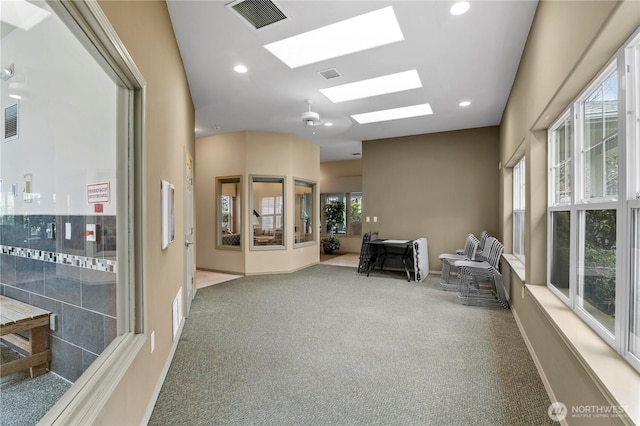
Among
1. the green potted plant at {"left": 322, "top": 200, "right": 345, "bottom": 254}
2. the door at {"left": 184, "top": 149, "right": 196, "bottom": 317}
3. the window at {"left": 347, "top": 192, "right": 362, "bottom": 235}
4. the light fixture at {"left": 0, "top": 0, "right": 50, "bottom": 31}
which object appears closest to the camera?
the light fixture at {"left": 0, "top": 0, "right": 50, "bottom": 31}

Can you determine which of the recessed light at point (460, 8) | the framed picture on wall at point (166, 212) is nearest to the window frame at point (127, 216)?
the framed picture on wall at point (166, 212)

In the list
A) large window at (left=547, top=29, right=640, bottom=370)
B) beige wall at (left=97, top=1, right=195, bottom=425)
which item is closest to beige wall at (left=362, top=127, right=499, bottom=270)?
large window at (left=547, top=29, right=640, bottom=370)

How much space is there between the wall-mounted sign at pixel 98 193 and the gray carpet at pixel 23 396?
2.49 feet

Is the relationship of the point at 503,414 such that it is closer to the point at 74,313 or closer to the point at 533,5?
the point at 74,313

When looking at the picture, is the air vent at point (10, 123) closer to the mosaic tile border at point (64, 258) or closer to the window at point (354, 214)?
the mosaic tile border at point (64, 258)

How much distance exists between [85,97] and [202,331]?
8.66 ft

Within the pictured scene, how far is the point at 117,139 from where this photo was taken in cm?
166

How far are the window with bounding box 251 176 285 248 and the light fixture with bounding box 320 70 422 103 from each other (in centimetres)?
262

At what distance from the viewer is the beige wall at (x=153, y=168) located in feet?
4.98

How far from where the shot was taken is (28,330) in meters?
1.18

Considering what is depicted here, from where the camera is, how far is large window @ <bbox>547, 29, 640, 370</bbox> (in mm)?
1405

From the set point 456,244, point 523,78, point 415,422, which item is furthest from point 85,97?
point 456,244

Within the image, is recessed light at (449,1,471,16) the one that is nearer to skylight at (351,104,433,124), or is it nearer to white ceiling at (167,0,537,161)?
white ceiling at (167,0,537,161)

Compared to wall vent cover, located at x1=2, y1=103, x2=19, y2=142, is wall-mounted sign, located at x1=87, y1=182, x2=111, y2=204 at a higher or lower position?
lower
